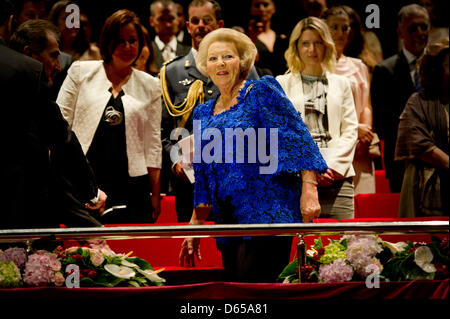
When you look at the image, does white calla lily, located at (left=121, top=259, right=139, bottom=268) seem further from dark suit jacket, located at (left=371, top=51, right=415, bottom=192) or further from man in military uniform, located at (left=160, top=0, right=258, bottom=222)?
dark suit jacket, located at (left=371, top=51, right=415, bottom=192)

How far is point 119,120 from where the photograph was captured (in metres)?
3.36

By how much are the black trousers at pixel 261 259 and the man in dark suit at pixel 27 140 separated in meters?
0.66

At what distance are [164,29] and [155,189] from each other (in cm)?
136

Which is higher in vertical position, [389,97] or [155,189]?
[389,97]

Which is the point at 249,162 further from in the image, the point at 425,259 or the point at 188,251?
the point at 425,259

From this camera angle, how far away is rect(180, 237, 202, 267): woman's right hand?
2781mm

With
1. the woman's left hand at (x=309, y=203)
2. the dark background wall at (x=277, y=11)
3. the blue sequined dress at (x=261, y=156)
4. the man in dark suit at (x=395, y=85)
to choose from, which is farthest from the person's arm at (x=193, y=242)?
the dark background wall at (x=277, y=11)

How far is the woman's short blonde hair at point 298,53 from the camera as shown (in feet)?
11.4

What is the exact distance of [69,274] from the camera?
2500 mm

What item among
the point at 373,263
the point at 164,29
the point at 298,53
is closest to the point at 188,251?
the point at 373,263

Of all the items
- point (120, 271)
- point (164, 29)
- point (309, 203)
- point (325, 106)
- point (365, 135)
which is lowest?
point (120, 271)

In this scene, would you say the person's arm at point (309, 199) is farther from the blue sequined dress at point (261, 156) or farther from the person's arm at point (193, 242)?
the person's arm at point (193, 242)

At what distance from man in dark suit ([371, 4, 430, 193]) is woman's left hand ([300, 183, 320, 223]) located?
151 centimetres
